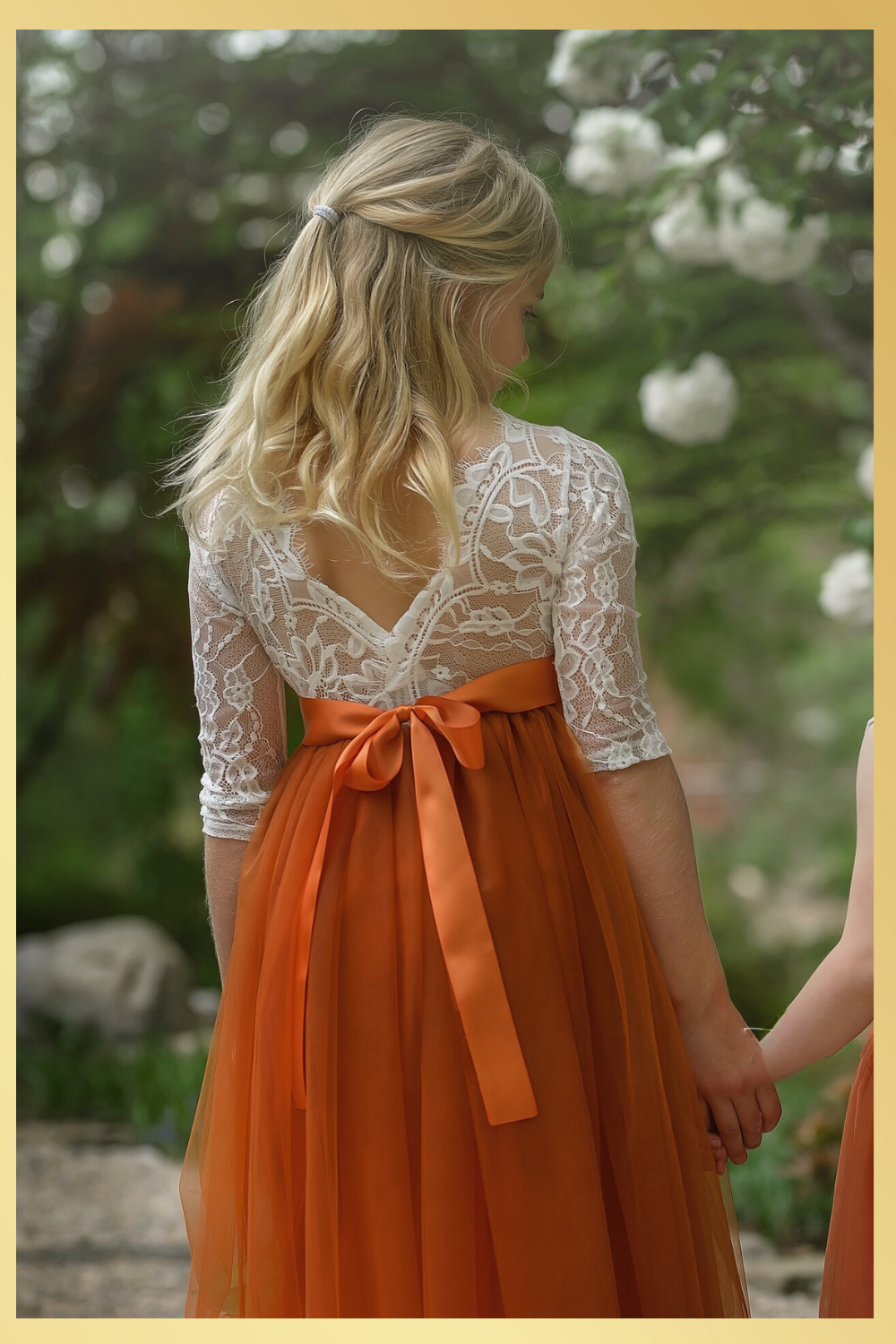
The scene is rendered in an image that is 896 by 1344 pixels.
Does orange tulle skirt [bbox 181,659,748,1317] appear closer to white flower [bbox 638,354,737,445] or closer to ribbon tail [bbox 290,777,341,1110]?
ribbon tail [bbox 290,777,341,1110]

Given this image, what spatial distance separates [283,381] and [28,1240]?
6.78 feet

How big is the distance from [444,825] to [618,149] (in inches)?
46.7

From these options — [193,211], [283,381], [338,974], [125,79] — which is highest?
[125,79]

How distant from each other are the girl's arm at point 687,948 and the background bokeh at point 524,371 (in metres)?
0.61

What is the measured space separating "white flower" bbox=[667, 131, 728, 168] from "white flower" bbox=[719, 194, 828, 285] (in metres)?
0.10

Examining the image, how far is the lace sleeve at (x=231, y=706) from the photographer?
1116 millimetres

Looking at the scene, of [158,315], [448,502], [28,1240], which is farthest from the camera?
[158,315]

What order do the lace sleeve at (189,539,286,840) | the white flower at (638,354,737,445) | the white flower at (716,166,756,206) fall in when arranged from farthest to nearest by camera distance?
the white flower at (638,354,737,445), the white flower at (716,166,756,206), the lace sleeve at (189,539,286,840)

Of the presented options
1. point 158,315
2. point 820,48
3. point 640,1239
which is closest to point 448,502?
point 640,1239

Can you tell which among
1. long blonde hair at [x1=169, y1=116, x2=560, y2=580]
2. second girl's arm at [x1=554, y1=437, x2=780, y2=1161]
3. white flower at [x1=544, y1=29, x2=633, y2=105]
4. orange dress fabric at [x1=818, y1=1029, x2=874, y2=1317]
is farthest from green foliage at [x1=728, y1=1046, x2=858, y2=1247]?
white flower at [x1=544, y1=29, x2=633, y2=105]

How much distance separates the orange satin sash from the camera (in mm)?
999

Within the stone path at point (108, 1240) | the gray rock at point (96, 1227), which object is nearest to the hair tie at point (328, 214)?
the stone path at point (108, 1240)

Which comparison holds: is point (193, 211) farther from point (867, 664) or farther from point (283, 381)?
point (867, 664)

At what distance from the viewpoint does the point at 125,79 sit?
241cm
